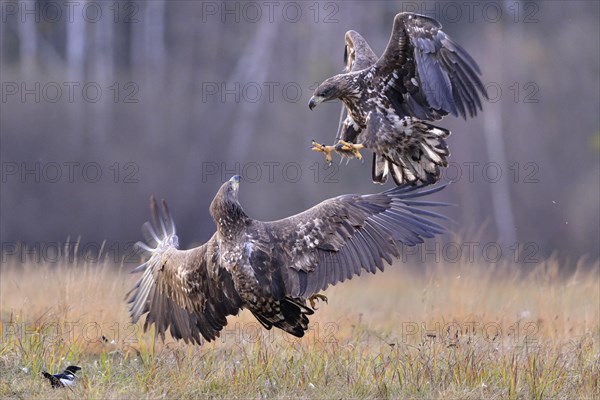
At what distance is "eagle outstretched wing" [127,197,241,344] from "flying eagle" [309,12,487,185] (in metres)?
1.67

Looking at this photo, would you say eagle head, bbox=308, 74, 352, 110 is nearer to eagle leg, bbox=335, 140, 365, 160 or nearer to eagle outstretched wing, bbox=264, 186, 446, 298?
eagle leg, bbox=335, 140, 365, 160

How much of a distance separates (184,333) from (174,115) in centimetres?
2036

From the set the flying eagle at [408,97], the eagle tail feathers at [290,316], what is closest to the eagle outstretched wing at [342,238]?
the eagle tail feathers at [290,316]

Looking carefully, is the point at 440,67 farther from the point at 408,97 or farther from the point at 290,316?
the point at 290,316

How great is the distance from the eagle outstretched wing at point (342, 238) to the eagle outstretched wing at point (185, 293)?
0.62 m

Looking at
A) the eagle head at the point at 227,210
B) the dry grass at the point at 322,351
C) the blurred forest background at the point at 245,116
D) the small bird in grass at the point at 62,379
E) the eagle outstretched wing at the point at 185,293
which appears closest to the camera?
the small bird in grass at the point at 62,379

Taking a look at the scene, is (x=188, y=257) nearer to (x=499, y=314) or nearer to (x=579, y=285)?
(x=499, y=314)

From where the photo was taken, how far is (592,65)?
28422 millimetres

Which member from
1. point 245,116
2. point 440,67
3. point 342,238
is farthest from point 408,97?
point 245,116

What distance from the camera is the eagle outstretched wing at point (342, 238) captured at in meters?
8.41

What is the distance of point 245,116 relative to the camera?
2941 cm

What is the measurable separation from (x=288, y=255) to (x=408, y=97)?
2335 millimetres

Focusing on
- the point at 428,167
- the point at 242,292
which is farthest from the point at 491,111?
the point at 242,292

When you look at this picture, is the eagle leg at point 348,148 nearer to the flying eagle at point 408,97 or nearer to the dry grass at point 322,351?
the flying eagle at point 408,97
